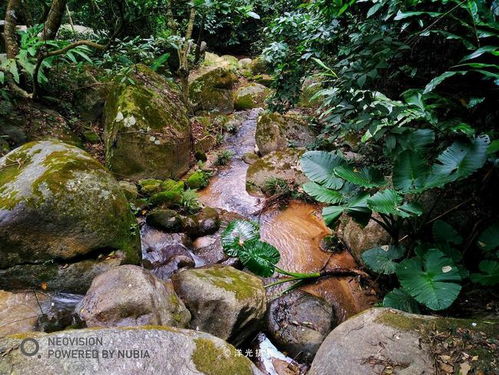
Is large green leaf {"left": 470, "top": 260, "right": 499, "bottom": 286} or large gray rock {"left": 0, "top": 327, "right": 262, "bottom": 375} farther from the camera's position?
large green leaf {"left": 470, "top": 260, "right": 499, "bottom": 286}

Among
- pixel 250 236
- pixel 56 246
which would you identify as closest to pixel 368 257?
pixel 250 236

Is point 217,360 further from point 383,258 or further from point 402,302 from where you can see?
point 383,258

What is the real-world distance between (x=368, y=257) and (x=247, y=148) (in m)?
4.93

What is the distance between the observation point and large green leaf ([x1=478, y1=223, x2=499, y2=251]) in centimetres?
244

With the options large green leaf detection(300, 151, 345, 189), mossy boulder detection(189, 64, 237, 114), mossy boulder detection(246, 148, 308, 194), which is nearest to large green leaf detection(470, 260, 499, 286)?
large green leaf detection(300, 151, 345, 189)

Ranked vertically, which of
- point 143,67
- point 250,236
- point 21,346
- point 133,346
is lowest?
point 250,236

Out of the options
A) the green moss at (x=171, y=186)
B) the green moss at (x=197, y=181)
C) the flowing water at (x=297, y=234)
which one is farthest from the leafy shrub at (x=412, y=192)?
the green moss at (x=197, y=181)

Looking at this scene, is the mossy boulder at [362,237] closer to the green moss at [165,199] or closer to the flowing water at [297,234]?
the flowing water at [297,234]

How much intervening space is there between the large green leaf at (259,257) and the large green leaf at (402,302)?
45.1 inches

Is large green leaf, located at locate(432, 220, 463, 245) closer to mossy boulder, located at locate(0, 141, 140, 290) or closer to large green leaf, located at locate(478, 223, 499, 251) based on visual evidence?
large green leaf, located at locate(478, 223, 499, 251)

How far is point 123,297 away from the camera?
8.21 feet

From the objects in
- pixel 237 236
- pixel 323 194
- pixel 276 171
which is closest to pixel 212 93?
pixel 276 171

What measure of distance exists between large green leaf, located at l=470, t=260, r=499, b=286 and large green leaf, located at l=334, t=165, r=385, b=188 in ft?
3.49

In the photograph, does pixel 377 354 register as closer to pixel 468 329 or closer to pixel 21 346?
pixel 468 329
